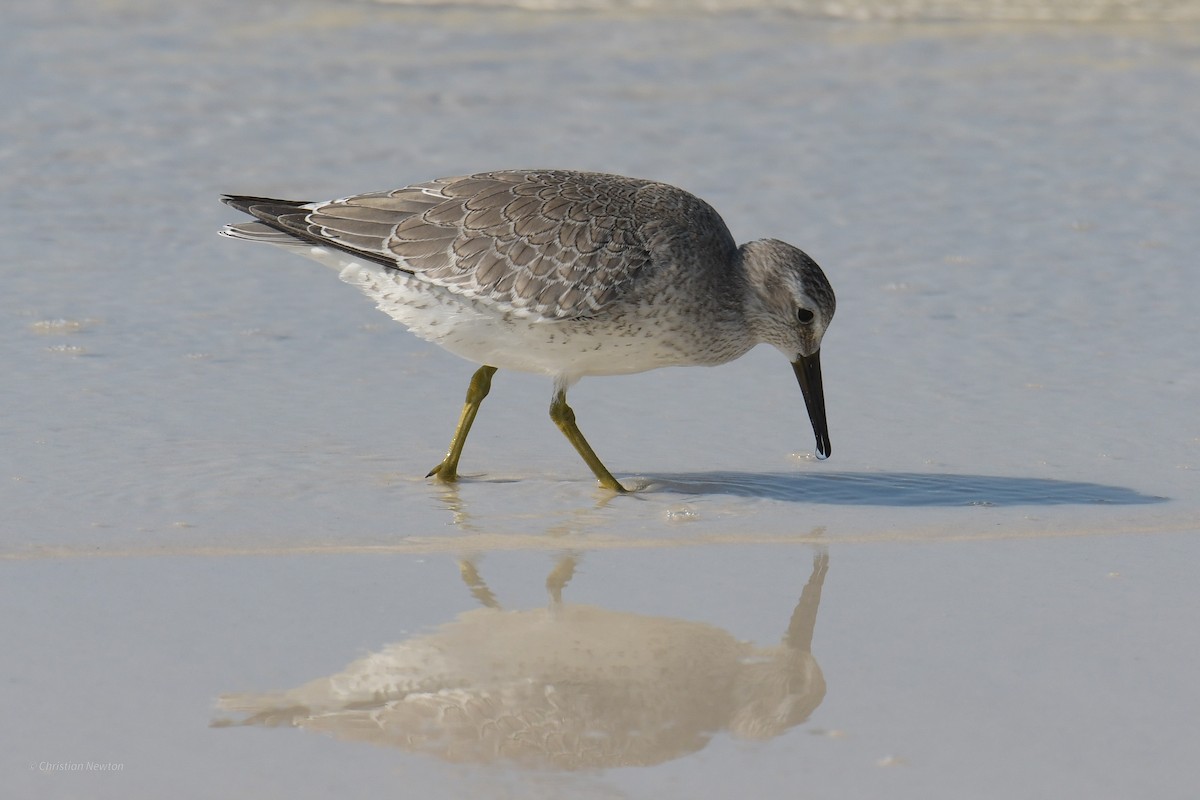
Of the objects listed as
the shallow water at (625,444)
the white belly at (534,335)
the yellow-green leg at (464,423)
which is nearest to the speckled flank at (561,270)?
the white belly at (534,335)

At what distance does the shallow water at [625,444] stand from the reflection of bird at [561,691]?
26 mm

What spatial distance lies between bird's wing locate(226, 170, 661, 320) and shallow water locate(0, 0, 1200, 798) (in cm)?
77

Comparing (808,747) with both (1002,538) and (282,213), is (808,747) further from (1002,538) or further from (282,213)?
(282,213)

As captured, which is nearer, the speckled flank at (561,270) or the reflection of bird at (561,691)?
the reflection of bird at (561,691)

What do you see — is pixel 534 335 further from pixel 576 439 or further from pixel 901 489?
pixel 901 489

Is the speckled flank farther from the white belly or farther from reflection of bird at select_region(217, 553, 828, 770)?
reflection of bird at select_region(217, 553, 828, 770)

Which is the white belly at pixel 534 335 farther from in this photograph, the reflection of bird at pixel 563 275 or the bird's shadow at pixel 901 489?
the bird's shadow at pixel 901 489

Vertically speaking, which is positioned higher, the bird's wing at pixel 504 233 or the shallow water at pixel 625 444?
the bird's wing at pixel 504 233

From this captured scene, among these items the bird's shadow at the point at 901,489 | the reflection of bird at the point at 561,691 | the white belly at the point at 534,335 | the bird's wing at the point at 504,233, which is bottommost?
the bird's shadow at the point at 901,489

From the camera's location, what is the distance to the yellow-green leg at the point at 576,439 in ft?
21.5

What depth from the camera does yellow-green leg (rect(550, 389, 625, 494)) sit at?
654 centimetres

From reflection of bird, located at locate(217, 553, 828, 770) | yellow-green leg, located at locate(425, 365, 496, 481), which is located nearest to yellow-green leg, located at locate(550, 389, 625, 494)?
yellow-green leg, located at locate(425, 365, 496, 481)

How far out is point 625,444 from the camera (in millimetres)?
7168

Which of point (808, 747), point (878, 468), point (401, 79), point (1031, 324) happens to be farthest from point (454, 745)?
point (401, 79)
